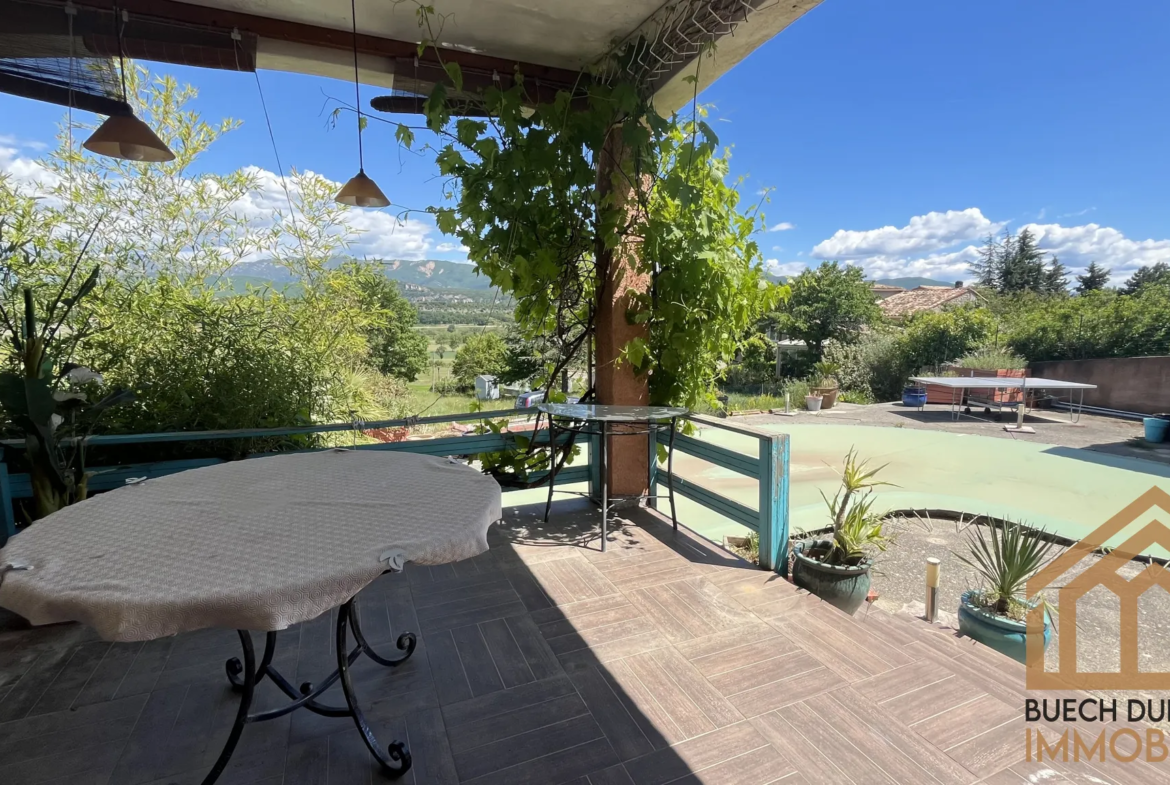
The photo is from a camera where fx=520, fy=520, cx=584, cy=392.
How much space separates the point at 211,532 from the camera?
1184 millimetres

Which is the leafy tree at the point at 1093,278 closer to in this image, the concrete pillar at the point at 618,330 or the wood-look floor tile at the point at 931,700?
the concrete pillar at the point at 618,330

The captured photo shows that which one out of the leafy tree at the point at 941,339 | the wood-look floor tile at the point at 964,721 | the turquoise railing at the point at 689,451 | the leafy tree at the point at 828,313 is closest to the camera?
the wood-look floor tile at the point at 964,721

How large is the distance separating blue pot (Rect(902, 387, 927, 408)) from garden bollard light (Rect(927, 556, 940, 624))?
12462mm

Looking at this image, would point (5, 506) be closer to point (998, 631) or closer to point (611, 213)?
point (611, 213)

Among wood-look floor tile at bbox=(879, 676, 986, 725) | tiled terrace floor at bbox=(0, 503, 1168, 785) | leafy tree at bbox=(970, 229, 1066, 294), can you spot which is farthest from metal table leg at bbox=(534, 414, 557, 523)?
leafy tree at bbox=(970, 229, 1066, 294)

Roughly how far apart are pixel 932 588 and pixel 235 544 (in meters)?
3.58

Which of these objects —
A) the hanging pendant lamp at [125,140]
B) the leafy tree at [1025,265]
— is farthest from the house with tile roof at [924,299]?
the hanging pendant lamp at [125,140]

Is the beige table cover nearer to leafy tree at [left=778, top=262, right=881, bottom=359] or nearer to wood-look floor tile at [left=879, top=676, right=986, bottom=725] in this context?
wood-look floor tile at [left=879, top=676, right=986, bottom=725]

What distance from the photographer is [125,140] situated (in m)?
2.13


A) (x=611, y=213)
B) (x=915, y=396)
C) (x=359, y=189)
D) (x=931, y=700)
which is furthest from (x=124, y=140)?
(x=915, y=396)

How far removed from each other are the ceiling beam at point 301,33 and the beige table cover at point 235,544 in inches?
85.9

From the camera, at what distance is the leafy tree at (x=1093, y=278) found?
1161 inches

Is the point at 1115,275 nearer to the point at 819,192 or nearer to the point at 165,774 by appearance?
the point at 819,192

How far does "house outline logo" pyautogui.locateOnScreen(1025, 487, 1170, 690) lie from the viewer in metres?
1.98
